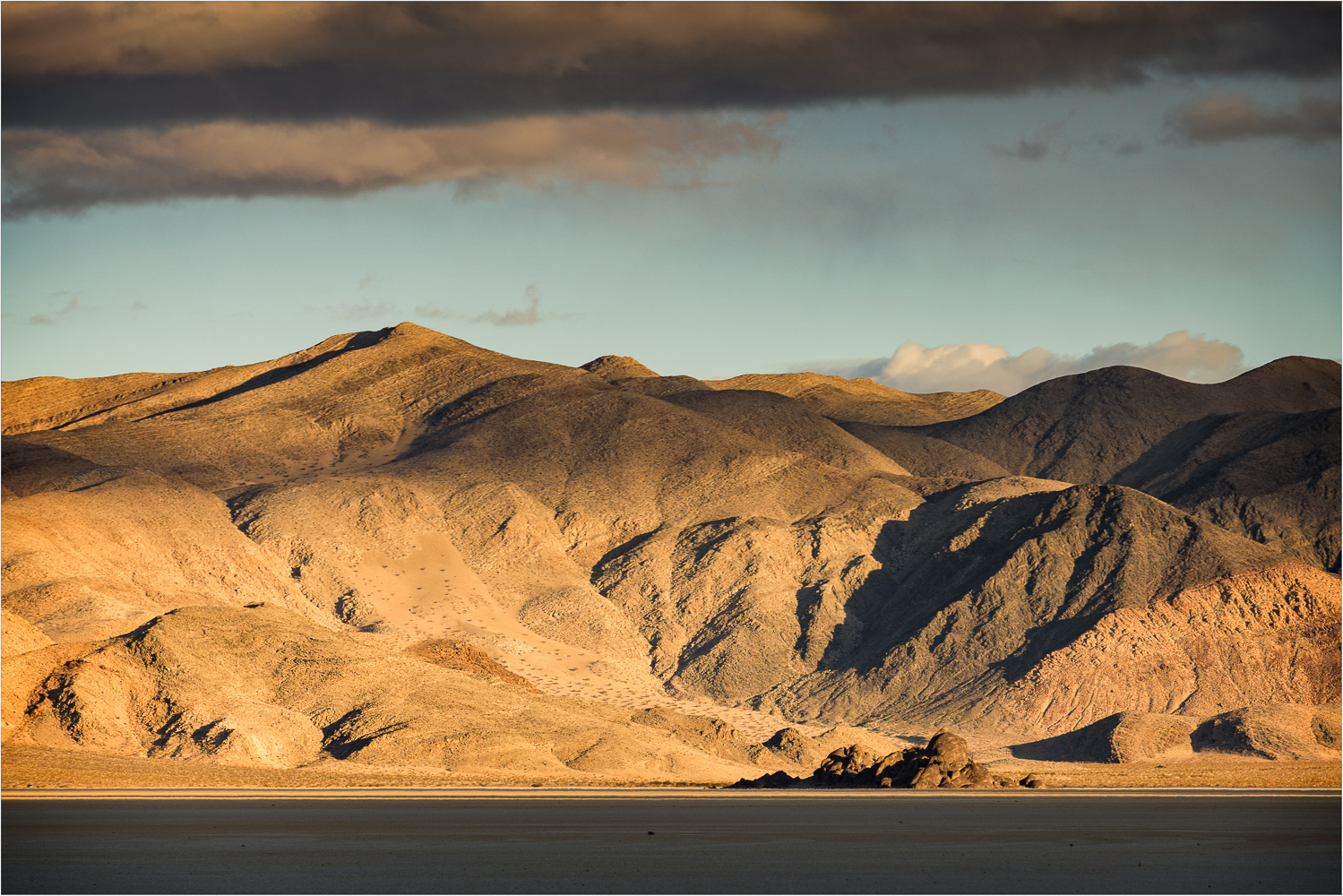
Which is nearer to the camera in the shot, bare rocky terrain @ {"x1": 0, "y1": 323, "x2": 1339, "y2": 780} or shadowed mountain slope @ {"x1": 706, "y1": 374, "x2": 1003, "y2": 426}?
bare rocky terrain @ {"x1": 0, "y1": 323, "x2": 1339, "y2": 780}

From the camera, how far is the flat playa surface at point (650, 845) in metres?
26.9

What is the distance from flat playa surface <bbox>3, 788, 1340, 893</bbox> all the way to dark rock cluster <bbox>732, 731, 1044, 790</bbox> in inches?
308

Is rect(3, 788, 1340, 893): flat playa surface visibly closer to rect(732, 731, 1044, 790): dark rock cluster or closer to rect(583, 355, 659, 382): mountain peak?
rect(732, 731, 1044, 790): dark rock cluster

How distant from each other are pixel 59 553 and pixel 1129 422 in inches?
4230

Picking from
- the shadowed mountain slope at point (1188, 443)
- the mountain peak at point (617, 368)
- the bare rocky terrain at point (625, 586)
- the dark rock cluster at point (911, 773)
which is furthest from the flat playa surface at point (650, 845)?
the mountain peak at point (617, 368)

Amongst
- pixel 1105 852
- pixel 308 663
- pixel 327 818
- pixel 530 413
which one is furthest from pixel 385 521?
pixel 1105 852

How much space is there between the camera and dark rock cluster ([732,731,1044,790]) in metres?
57.5

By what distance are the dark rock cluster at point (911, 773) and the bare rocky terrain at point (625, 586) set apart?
5.71m

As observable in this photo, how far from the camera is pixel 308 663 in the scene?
65.5m

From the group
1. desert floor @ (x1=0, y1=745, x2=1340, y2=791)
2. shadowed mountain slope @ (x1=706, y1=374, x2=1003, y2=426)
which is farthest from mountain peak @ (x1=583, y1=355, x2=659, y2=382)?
desert floor @ (x1=0, y1=745, x2=1340, y2=791)

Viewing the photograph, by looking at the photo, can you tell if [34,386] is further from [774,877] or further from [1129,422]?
[774,877]

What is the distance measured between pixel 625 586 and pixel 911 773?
164 feet

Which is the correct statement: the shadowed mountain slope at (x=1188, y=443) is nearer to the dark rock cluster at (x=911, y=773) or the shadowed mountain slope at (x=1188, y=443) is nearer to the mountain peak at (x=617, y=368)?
the mountain peak at (x=617, y=368)

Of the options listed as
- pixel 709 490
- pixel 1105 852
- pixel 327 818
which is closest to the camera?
pixel 1105 852
